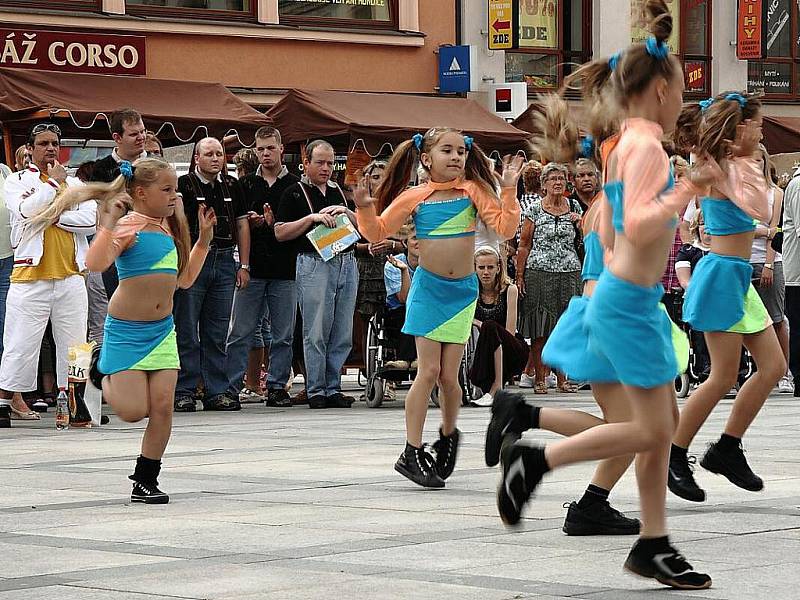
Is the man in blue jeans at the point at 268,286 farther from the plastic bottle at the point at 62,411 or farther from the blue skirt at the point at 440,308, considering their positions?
the blue skirt at the point at 440,308

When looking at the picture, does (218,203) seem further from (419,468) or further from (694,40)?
(694,40)

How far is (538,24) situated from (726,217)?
2057cm

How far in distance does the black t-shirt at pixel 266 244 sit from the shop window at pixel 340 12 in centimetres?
1028

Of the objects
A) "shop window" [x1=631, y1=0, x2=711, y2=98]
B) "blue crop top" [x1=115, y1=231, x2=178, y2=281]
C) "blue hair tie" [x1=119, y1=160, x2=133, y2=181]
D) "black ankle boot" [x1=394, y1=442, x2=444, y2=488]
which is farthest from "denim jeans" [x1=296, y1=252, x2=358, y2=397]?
"shop window" [x1=631, y1=0, x2=711, y2=98]

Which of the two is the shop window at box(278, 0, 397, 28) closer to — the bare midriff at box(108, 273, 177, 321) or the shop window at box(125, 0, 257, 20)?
the shop window at box(125, 0, 257, 20)

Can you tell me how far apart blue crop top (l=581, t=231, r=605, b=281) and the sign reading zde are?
19.2m

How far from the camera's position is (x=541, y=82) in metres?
28.1

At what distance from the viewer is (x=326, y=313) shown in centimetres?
1442

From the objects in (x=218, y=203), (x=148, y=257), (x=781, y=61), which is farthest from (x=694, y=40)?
(x=148, y=257)

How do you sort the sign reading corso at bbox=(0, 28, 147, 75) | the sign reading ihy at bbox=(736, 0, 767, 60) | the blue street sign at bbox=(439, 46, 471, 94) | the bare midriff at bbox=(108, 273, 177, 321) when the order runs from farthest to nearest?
1. the sign reading ihy at bbox=(736, 0, 767, 60)
2. the blue street sign at bbox=(439, 46, 471, 94)
3. the sign reading corso at bbox=(0, 28, 147, 75)
4. the bare midriff at bbox=(108, 273, 177, 321)

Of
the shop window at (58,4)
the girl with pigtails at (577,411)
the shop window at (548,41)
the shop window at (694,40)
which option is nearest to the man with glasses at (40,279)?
the girl with pigtails at (577,411)

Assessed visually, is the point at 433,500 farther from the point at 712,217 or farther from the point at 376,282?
the point at 376,282

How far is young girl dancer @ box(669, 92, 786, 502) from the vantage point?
311 inches

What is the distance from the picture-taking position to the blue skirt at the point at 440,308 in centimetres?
873
